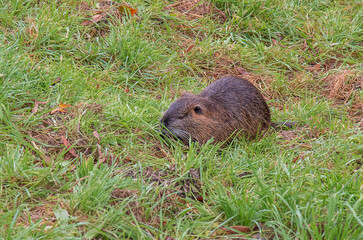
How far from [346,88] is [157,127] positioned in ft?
7.57

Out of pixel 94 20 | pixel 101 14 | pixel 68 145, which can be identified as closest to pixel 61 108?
pixel 68 145

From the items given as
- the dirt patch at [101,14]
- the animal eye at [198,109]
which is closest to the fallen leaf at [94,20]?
the dirt patch at [101,14]

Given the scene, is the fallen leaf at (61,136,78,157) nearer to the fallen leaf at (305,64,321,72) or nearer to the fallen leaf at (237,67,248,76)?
the fallen leaf at (237,67,248,76)

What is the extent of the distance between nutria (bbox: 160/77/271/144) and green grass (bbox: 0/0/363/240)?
0.15 meters

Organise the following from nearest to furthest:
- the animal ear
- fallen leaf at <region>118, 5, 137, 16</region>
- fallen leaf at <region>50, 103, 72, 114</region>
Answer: fallen leaf at <region>50, 103, 72, 114</region>
the animal ear
fallen leaf at <region>118, 5, 137, 16</region>

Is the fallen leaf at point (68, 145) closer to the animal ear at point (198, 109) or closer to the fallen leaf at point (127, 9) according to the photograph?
the animal ear at point (198, 109)

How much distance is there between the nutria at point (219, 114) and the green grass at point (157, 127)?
146 millimetres

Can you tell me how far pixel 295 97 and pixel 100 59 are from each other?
212cm

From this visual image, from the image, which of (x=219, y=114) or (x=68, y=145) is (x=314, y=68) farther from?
(x=68, y=145)

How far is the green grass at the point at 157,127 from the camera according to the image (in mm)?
2605

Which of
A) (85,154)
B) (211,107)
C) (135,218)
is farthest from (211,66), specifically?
(135,218)

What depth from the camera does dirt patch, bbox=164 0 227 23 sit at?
222 inches

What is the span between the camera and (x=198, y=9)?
572 centimetres

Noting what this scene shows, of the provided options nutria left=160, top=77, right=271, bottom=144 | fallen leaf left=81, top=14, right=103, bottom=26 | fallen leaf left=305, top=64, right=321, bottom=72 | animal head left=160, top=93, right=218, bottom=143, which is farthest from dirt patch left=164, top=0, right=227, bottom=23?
animal head left=160, top=93, right=218, bottom=143
